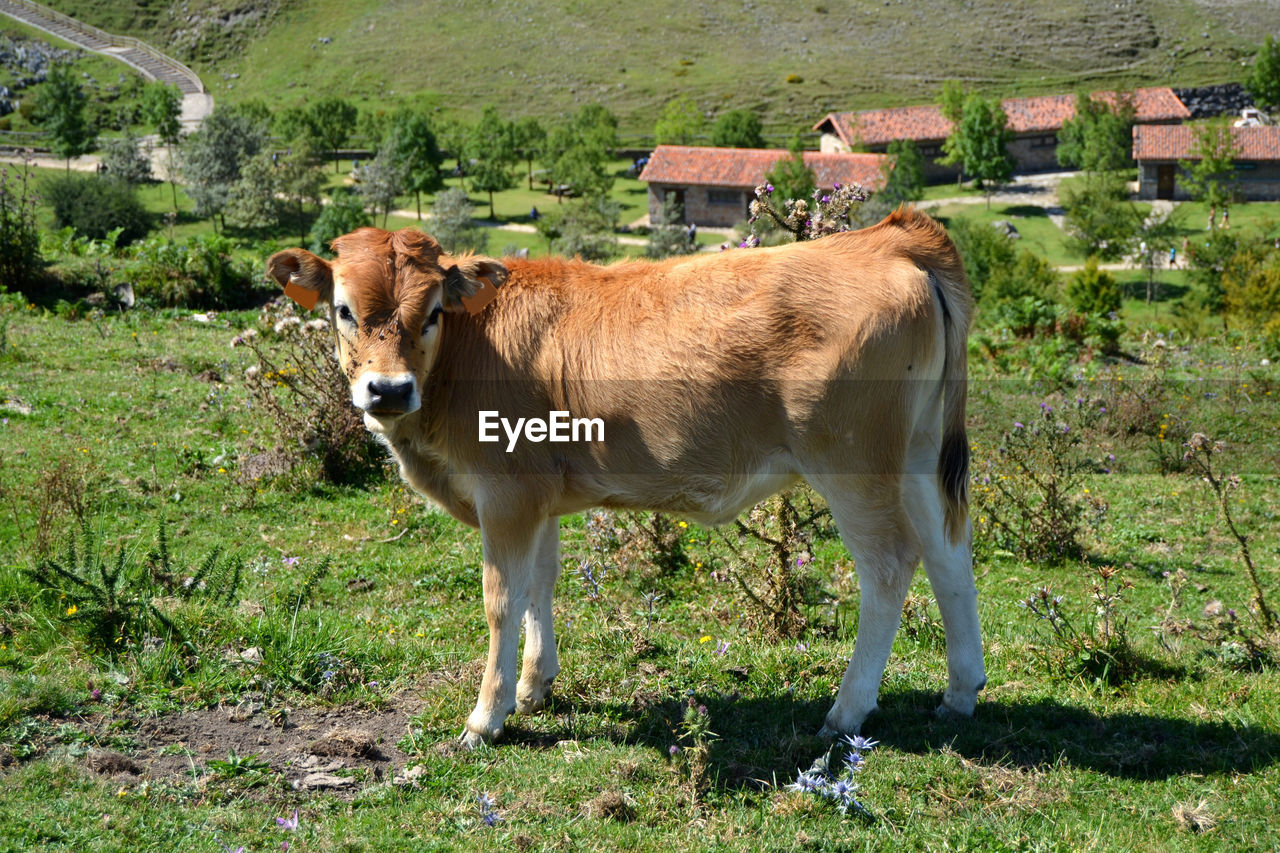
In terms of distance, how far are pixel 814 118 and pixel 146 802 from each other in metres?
109

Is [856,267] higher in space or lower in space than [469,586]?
higher

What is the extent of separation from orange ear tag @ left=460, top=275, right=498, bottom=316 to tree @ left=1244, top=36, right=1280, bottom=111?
11433 cm

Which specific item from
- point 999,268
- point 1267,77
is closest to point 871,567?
point 999,268

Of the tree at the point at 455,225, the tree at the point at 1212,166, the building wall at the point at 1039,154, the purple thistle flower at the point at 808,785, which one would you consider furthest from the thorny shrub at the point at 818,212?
the building wall at the point at 1039,154

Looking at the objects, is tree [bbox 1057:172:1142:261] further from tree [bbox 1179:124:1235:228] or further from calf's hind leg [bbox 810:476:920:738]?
calf's hind leg [bbox 810:476:920:738]

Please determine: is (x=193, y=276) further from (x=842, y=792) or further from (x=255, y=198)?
(x=255, y=198)

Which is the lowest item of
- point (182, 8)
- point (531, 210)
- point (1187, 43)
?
point (531, 210)

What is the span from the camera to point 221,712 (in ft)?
20.8

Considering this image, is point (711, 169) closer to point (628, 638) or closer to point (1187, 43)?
point (628, 638)

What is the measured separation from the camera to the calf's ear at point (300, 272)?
240 inches

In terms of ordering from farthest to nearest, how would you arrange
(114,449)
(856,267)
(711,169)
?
(711,169) → (114,449) → (856,267)

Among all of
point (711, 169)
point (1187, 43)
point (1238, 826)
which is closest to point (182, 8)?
point (711, 169)

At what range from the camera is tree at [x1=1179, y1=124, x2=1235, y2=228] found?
70.3 m

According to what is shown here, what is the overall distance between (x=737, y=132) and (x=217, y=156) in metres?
44.5
